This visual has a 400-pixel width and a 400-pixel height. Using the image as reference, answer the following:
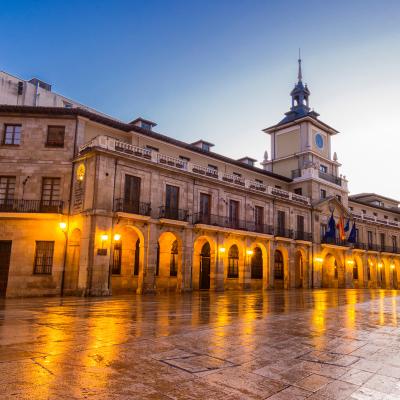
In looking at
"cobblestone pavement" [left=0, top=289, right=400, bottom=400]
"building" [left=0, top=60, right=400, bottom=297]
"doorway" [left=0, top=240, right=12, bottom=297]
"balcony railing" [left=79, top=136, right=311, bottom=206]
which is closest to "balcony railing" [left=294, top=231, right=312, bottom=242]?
"building" [left=0, top=60, right=400, bottom=297]

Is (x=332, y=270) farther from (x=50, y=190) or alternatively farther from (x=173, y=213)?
(x=50, y=190)

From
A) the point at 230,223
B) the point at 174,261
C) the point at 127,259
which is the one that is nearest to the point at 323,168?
the point at 230,223

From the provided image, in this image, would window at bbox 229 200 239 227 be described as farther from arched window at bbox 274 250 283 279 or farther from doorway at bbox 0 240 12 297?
doorway at bbox 0 240 12 297

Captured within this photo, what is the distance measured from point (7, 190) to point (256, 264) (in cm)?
2044

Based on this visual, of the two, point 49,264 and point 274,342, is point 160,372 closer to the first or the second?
point 274,342

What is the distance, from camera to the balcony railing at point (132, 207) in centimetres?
2109

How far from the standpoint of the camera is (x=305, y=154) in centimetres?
3872

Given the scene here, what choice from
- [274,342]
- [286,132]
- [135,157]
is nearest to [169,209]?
[135,157]

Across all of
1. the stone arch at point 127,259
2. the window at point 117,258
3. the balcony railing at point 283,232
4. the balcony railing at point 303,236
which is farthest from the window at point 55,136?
the balcony railing at point 303,236

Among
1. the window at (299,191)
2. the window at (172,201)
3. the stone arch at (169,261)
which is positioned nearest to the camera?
the window at (172,201)

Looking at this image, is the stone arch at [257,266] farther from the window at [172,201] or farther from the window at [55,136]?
the window at [55,136]

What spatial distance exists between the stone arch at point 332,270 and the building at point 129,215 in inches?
140

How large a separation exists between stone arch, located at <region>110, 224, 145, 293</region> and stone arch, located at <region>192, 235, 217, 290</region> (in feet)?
14.5

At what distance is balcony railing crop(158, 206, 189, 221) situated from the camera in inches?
933
